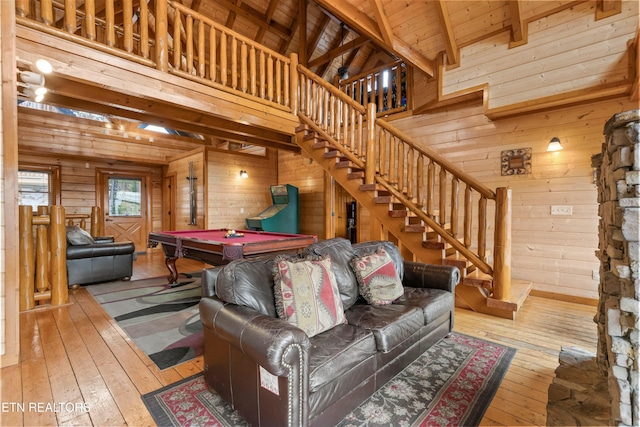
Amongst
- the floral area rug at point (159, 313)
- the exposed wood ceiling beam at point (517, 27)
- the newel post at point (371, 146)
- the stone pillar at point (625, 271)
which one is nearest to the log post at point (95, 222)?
the floral area rug at point (159, 313)

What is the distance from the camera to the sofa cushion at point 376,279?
2254 mm

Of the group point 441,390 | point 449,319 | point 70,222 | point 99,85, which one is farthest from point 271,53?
point 70,222

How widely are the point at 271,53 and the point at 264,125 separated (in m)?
1.15

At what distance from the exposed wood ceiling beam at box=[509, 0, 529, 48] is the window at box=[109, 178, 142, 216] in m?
8.47

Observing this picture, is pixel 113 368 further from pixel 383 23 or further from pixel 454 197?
pixel 383 23

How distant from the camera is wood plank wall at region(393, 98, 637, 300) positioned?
3.56m

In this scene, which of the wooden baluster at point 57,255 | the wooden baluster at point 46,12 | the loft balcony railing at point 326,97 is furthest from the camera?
the wooden baluster at point 57,255

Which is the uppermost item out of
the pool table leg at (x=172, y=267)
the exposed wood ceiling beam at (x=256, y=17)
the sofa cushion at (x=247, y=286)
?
the exposed wood ceiling beam at (x=256, y=17)

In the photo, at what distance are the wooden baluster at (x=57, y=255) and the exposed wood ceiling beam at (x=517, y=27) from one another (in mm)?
5979

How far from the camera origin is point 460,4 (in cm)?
383

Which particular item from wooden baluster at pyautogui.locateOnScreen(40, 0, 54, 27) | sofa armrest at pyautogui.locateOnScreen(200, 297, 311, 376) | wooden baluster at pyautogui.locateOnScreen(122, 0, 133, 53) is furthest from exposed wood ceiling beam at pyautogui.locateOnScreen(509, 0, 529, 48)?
wooden baluster at pyautogui.locateOnScreen(40, 0, 54, 27)

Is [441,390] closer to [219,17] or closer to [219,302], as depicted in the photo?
[219,302]

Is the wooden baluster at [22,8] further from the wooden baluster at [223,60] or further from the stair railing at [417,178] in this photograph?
the stair railing at [417,178]

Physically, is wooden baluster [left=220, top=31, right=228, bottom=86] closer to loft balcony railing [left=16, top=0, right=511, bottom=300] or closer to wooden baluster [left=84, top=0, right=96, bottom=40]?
loft balcony railing [left=16, top=0, right=511, bottom=300]
